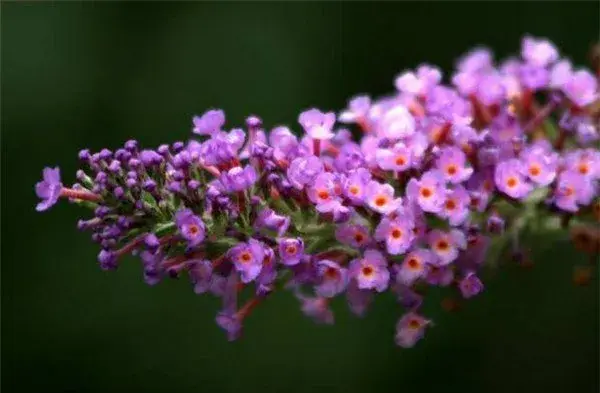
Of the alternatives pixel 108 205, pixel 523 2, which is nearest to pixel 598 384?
pixel 523 2

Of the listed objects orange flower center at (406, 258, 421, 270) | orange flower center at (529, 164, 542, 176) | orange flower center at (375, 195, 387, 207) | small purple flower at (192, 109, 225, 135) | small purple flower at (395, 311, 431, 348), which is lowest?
small purple flower at (395, 311, 431, 348)

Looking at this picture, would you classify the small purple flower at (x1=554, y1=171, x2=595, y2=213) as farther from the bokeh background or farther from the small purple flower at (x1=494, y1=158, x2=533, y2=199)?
the bokeh background

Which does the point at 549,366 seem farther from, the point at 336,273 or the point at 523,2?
the point at 336,273

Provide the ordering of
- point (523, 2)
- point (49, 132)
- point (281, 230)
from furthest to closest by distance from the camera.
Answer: point (523, 2) → point (49, 132) → point (281, 230)

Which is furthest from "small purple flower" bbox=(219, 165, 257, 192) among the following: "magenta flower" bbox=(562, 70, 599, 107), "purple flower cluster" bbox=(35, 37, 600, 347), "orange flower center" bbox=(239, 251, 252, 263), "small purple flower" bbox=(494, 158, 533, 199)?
"magenta flower" bbox=(562, 70, 599, 107)

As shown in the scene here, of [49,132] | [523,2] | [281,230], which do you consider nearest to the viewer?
[281,230]

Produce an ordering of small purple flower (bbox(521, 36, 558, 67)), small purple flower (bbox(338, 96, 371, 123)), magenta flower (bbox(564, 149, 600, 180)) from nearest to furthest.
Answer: magenta flower (bbox(564, 149, 600, 180)) → small purple flower (bbox(338, 96, 371, 123)) → small purple flower (bbox(521, 36, 558, 67))

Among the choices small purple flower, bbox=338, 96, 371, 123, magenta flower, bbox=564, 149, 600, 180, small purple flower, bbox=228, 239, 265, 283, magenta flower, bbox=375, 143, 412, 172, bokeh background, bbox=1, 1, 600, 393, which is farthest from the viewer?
bokeh background, bbox=1, 1, 600, 393
